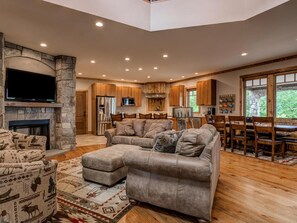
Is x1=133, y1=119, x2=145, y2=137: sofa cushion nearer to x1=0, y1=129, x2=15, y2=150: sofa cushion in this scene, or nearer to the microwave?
x1=0, y1=129, x2=15, y2=150: sofa cushion

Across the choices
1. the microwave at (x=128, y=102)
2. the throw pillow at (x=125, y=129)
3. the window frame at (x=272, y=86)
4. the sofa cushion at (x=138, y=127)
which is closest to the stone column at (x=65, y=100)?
the throw pillow at (x=125, y=129)

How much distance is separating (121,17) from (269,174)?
12.7 ft

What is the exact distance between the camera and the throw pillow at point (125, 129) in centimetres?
470

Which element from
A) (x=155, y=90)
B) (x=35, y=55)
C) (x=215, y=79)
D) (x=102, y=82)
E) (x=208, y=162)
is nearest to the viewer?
(x=208, y=162)

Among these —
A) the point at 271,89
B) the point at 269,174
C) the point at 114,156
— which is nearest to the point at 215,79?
the point at 271,89

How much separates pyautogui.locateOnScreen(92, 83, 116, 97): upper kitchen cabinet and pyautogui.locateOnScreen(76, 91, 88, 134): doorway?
67 cm

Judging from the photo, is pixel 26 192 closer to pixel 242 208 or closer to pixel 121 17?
pixel 242 208

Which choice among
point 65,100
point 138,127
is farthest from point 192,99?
point 65,100

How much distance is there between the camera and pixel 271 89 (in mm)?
5566

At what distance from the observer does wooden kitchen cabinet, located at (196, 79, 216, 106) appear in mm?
7109

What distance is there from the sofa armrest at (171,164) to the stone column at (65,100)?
3.74 m

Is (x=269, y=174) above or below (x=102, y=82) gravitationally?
below

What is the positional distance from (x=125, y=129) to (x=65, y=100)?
6.64 feet

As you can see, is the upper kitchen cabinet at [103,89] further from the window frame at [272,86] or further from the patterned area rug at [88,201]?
the window frame at [272,86]
